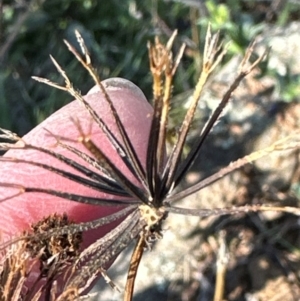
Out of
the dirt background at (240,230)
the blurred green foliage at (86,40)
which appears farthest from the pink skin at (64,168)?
the blurred green foliage at (86,40)

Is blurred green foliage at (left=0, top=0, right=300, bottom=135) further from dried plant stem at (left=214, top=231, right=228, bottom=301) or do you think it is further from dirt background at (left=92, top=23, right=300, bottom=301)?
dried plant stem at (left=214, top=231, right=228, bottom=301)

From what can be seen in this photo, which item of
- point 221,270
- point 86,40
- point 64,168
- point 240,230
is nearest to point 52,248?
point 64,168

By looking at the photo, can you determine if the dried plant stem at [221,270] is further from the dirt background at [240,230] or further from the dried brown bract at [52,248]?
the dried brown bract at [52,248]

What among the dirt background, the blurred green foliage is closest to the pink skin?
the dirt background

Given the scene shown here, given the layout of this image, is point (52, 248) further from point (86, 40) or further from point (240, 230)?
point (86, 40)

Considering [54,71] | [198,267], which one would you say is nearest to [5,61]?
[54,71]

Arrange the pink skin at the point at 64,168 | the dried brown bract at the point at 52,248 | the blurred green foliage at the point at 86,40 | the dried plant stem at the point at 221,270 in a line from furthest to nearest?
the blurred green foliage at the point at 86,40, the dried plant stem at the point at 221,270, the pink skin at the point at 64,168, the dried brown bract at the point at 52,248

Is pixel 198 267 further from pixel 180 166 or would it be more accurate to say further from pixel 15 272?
pixel 15 272
